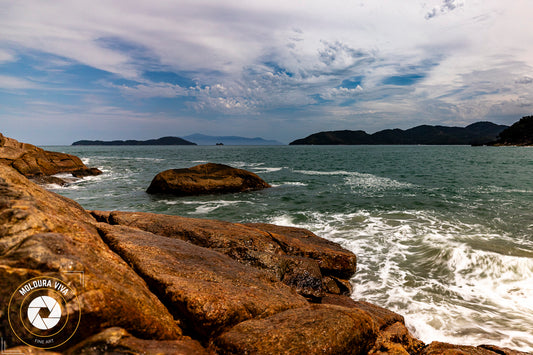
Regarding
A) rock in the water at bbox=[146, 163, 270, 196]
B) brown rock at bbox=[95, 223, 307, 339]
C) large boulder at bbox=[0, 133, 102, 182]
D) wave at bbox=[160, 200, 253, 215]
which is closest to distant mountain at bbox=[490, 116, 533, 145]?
rock in the water at bbox=[146, 163, 270, 196]

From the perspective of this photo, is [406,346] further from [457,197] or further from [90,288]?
[457,197]

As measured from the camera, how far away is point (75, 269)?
10.3ft

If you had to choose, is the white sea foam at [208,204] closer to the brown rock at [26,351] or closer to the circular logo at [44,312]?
the circular logo at [44,312]

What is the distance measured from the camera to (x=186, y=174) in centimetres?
2270

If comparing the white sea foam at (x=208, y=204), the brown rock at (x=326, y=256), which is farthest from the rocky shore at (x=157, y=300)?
the white sea foam at (x=208, y=204)

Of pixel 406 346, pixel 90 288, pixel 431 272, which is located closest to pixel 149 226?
pixel 90 288

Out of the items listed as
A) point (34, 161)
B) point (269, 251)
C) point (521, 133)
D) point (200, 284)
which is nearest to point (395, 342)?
point (200, 284)

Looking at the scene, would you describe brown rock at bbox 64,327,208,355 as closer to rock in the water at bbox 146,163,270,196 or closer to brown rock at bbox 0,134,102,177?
rock in the water at bbox 146,163,270,196

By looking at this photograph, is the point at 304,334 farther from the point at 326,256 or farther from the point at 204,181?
the point at 204,181

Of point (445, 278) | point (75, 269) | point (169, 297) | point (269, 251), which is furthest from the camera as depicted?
point (445, 278)

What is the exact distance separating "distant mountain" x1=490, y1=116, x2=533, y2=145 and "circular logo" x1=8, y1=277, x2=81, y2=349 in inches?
7063

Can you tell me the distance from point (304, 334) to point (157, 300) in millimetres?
2191

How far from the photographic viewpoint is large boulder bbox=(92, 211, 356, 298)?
6.75 metres

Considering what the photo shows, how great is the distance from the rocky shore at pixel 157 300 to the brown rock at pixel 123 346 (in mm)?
10
